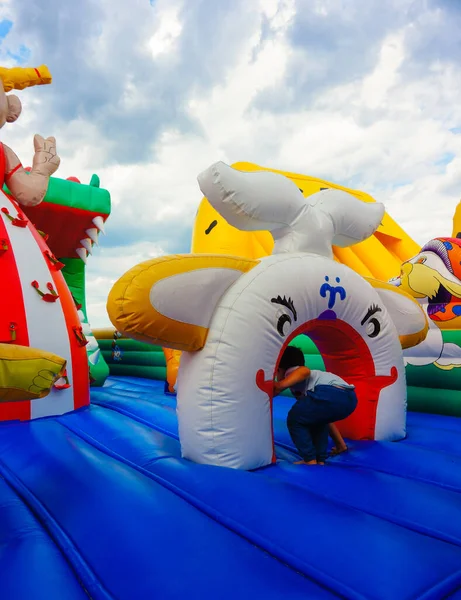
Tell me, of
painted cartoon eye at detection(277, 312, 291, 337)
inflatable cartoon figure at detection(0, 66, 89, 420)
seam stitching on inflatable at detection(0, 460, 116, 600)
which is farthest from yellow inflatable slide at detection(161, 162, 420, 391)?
seam stitching on inflatable at detection(0, 460, 116, 600)

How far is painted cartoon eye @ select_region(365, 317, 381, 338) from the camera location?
187 cm

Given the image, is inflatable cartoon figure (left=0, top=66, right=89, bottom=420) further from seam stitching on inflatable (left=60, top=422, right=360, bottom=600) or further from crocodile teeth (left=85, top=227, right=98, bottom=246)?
crocodile teeth (left=85, top=227, right=98, bottom=246)

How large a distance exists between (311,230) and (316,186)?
298 centimetres

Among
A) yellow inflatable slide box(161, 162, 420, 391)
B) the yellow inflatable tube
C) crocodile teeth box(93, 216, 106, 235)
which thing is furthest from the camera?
yellow inflatable slide box(161, 162, 420, 391)

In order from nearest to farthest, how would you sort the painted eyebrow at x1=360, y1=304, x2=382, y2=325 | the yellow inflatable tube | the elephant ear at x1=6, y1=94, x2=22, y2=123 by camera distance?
the yellow inflatable tube < the painted eyebrow at x1=360, y1=304, x2=382, y2=325 < the elephant ear at x1=6, y1=94, x2=22, y2=123

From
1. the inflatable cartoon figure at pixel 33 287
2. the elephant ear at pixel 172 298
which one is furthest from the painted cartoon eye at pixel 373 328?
the inflatable cartoon figure at pixel 33 287

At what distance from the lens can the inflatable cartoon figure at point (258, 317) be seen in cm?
143

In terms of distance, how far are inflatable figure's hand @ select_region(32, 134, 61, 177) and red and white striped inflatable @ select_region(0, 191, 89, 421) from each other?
0.24 meters

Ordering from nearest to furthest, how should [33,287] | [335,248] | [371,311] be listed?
1. [371,311]
2. [33,287]
3. [335,248]

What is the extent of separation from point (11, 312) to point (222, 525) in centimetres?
151

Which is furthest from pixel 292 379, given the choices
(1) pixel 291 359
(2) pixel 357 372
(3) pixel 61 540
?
(3) pixel 61 540

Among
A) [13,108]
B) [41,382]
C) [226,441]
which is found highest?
[13,108]

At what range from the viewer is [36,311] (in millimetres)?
2186

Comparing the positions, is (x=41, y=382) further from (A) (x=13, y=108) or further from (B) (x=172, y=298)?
(A) (x=13, y=108)
